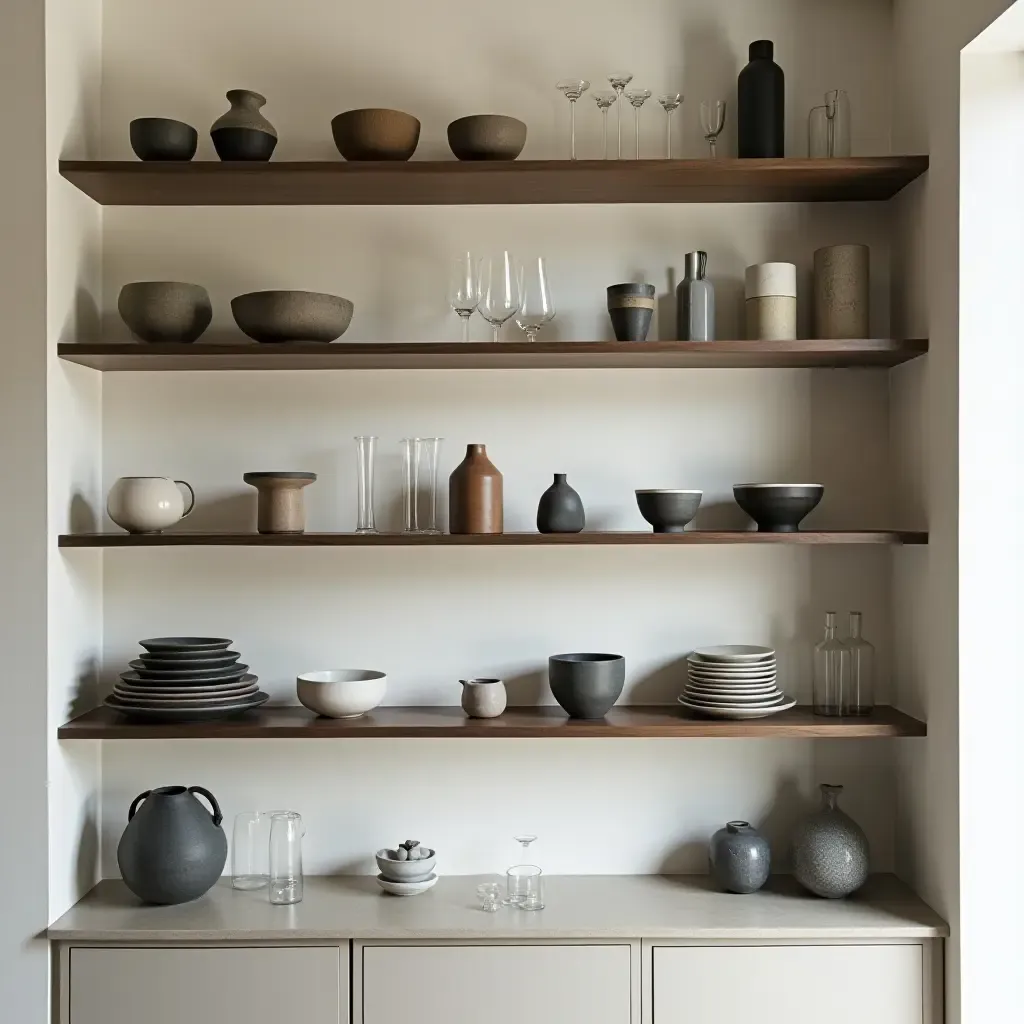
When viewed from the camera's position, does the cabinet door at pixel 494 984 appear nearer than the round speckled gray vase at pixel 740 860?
Yes

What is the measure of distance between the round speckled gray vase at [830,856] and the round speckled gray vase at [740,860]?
0.08 m

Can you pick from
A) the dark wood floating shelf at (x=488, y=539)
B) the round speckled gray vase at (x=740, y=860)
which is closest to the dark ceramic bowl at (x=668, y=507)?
the dark wood floating shelf at (x=488, y=539)

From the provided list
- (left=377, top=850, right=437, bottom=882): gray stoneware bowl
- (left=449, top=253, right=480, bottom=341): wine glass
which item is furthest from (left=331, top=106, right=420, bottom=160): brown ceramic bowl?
(left=377, top=850, right=437, bottom=882): gray stoneware bowl

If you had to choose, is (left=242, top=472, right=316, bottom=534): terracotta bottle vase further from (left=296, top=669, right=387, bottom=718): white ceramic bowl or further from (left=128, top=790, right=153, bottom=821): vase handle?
(left=128, top=790, right=153, bottom=821): vase handle

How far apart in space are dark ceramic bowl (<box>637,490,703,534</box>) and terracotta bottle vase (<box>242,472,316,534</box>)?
0.75 m

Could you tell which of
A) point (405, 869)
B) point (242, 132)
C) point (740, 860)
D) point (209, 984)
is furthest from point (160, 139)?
point (740, 860)

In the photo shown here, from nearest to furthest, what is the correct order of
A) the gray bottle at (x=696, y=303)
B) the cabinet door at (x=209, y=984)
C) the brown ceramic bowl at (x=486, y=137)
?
the cabinet door at (x=209, y=984), the brown ceramic bowl at (x=486, y=137), the gray bottle at (x=696, y=303)

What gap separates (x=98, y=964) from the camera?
228 cm

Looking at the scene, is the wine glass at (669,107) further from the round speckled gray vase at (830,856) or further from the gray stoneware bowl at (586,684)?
the round speckled gray vase at (830,856)

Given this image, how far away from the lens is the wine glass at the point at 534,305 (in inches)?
96.8

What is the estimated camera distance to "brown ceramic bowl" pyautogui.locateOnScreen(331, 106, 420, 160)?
7.86 ft

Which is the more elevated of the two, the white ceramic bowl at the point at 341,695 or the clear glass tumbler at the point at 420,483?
the clear glass tumbler at the point at 420,483

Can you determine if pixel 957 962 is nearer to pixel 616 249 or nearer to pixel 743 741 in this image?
pixel 743 741

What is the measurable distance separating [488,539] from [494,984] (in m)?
0.92
